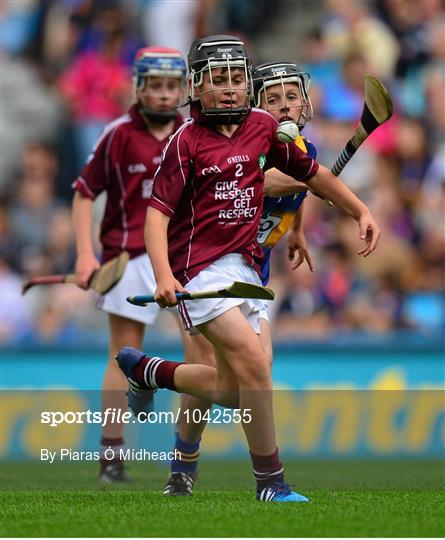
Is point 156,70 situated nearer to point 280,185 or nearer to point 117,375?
point 280,185

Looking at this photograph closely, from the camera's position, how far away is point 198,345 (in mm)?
6398

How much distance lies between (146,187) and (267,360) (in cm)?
234

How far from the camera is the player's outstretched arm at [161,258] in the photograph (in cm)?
562

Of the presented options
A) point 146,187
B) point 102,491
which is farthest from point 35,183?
point 102,491

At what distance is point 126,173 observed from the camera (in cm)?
784

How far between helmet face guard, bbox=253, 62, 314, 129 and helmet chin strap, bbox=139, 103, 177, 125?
123 cm

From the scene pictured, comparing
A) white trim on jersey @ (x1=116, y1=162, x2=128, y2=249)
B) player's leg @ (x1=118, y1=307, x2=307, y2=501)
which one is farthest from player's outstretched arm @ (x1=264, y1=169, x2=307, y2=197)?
white trim on jersey @ (x1=116, y1=162, x2=128, y2=249)

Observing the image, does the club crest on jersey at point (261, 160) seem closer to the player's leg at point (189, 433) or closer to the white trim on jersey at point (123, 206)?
the player's leg at point (189, 433)

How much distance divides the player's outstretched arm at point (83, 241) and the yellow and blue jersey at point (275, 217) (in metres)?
1.53

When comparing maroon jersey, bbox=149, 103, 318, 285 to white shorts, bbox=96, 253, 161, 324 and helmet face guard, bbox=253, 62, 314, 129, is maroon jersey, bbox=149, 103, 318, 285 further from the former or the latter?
white shorts, bbox=96, 253, 161, 324

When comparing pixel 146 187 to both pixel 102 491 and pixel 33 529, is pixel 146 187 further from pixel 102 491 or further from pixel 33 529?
pixel 33 529

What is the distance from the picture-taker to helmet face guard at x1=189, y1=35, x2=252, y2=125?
5930 millimetres

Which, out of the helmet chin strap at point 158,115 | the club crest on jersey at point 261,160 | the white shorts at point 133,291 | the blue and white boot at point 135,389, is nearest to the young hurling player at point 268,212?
→ the blue and white boot at point 135,389

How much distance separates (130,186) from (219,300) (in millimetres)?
2238
